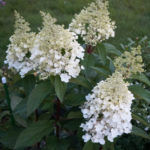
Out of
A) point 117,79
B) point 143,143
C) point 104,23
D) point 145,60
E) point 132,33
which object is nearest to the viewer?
point 117,79

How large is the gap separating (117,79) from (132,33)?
11.8 ft

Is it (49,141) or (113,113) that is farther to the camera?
(49,141)

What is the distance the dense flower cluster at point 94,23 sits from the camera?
5.58ft

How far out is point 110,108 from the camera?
1275 millimetres

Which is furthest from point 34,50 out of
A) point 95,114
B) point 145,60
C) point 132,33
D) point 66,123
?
point 132,33

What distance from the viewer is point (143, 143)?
89.4 inches

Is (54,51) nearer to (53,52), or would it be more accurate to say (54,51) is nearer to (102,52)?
(53,52)

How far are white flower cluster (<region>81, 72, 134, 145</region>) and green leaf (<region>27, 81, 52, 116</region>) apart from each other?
9.5 inches

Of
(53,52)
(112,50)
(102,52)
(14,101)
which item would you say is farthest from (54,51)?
(14,101)

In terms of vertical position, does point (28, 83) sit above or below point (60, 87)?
above

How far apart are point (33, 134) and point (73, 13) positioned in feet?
12.7

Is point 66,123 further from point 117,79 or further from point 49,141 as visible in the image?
point 117,79

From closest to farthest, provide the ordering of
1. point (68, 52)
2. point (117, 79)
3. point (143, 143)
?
point (117, 79), point (68, 52), point (143, 143)

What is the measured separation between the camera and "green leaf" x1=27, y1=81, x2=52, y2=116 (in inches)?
52.8
